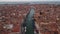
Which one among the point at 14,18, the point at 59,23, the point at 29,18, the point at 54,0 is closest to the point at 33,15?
the point at 29,18

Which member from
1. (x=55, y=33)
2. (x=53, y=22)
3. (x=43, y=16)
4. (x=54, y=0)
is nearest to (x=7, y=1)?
(x=54, y=0)

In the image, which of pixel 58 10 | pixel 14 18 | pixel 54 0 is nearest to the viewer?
pixel 14 18

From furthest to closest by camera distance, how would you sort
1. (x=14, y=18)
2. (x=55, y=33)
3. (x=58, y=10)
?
(x=58, y=10) → (x=14, y=18) → (x=55, y=33)

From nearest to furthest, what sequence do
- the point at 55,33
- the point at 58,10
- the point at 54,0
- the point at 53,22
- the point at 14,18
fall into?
the point at 55,33
the point at 53,22
the point at 14,18
the point at 58,10
the point at 54,0

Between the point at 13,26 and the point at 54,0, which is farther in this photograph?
the point at 54,0

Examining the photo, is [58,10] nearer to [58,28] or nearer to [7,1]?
[58,28]

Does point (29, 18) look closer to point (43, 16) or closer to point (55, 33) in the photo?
point (43, 16)

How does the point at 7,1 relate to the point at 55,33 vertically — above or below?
above

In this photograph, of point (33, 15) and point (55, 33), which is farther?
point (33, 15)

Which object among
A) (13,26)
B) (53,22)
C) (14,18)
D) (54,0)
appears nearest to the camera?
(13,26)
